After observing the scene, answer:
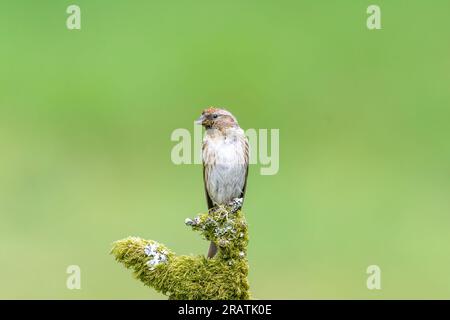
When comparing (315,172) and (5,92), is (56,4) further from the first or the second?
(315,172)

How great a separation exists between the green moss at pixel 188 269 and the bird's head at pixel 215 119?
271 centimetres

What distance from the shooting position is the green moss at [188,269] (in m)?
7.50

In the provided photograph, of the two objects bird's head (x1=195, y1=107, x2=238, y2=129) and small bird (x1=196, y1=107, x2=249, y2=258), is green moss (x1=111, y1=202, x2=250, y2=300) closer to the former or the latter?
bird's head (x1=195, y1=107, x2=238, y2=129)

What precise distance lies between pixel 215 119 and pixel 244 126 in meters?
10.4

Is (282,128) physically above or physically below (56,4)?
below

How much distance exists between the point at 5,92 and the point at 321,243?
27.8 ft

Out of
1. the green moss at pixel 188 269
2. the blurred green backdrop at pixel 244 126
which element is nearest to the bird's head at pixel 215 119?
the green moss at pixel 188 269

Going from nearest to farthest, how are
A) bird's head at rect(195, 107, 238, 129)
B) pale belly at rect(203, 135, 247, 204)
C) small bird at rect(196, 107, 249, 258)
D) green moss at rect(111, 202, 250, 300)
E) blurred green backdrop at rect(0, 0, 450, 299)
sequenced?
green moss at rect(111, 202, 250, 300) → bird's head at rect(195, 107, 238, 129) → small bird at rect(196, 107, 249, 258) → pale belly at rect(203, 135, 247, 204) → blurred green backdrop at rect(0, 0, 450, 299)

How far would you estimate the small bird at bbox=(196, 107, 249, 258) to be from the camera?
1048 cm

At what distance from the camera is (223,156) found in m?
10.8

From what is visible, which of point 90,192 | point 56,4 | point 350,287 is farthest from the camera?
point 56,4

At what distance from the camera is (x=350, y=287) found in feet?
54.2

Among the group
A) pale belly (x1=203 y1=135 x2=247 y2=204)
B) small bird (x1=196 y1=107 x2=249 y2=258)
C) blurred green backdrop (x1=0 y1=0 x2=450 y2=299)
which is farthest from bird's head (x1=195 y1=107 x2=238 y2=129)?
blurred green backdrop (x1=0 y1=0 x2=450 y2=299)
